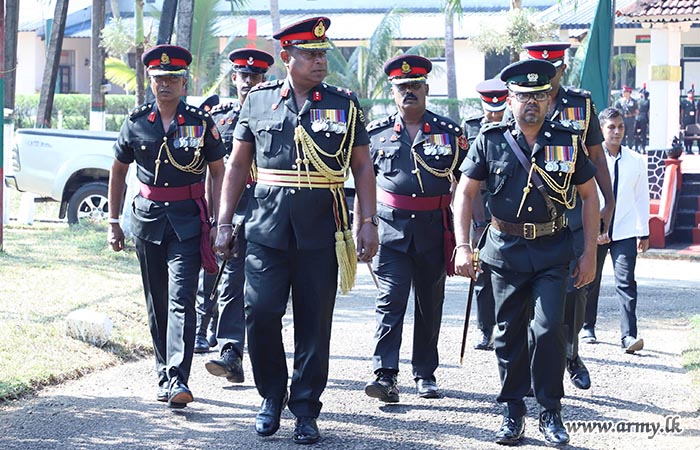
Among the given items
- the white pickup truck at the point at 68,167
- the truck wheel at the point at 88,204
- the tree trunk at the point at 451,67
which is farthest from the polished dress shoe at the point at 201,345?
the tree trunk at the point at 451,67

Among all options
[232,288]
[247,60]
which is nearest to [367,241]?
[232,288]

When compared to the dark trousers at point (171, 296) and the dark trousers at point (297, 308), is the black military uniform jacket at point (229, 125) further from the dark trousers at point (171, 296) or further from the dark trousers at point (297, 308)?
the dark trousers at point (297, 308)

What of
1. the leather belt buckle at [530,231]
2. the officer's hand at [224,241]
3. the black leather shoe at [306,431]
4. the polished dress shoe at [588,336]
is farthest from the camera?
the polished dress shoe at [588,336]

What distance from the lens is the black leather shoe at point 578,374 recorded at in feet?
26.3

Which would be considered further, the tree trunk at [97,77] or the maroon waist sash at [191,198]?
the tree trunk at [97,77]

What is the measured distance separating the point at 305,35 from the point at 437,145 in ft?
5.52

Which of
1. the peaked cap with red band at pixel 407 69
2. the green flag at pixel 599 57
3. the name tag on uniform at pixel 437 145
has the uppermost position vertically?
the green flag at pixel 599 57

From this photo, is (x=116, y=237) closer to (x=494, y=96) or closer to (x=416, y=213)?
(x=416, y=213)

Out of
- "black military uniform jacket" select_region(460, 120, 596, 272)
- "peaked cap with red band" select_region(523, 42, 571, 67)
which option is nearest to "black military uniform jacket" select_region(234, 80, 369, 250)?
"black military uniform jacket" select_region(460, 120, 596, 272)

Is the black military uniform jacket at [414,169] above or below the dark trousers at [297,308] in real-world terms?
above

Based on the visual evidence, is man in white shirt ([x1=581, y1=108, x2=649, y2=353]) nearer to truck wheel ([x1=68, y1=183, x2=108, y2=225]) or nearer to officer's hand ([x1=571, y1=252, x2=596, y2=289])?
officer's hand ([x1=571, y1=252, x2=596, y2=289])

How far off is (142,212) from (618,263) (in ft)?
13.9

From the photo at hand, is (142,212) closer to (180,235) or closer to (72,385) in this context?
(180,235)

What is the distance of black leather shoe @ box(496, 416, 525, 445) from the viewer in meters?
6.51
